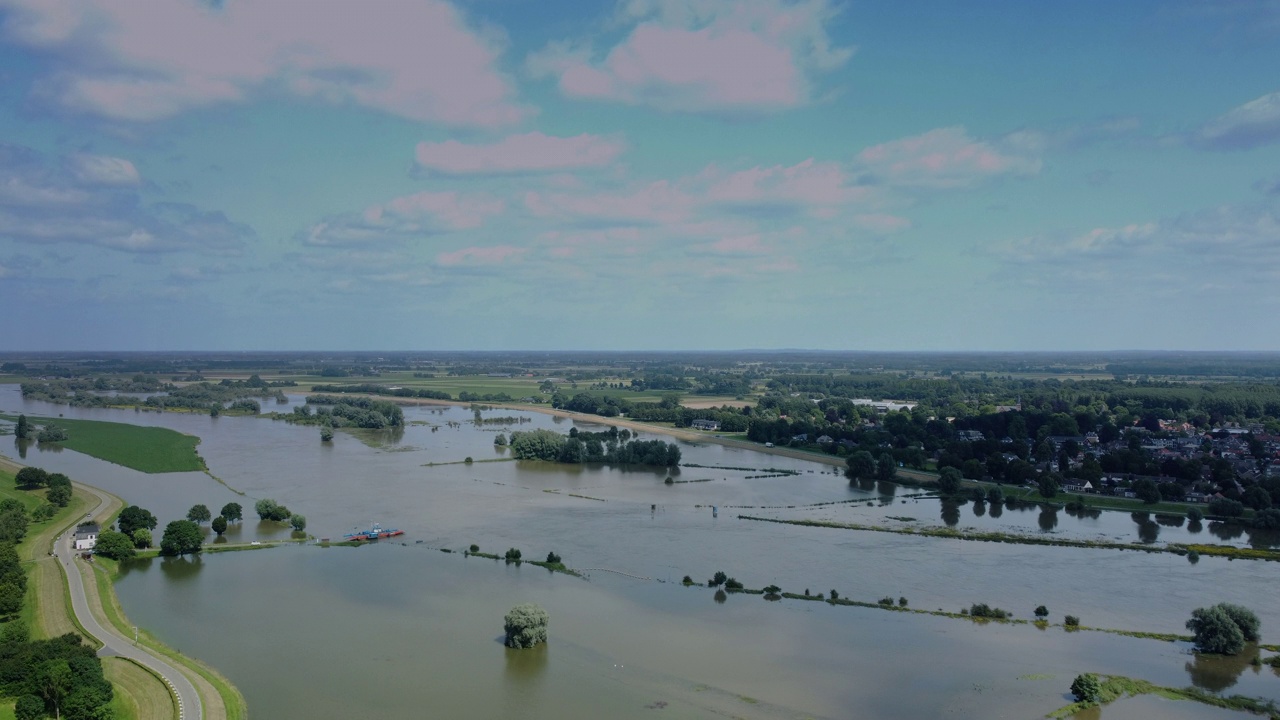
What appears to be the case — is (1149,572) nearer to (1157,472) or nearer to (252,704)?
(1157,472)

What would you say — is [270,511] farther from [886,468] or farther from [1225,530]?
[1225,530]

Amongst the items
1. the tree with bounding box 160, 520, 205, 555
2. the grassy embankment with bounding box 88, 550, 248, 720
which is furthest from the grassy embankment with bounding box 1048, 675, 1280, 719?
the tree with bounding box 160, 520, 205, 555

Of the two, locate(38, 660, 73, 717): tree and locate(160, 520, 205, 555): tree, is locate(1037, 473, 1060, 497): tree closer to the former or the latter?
locate(160, 520, 205, 555): tree

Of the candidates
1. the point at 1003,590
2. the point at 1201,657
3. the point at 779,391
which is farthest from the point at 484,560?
the point at 779,391

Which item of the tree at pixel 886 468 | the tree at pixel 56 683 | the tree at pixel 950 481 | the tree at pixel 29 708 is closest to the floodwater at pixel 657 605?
the tree at pixel 950 481

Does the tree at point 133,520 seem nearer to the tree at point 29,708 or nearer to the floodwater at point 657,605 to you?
the floodwater at point 657,605

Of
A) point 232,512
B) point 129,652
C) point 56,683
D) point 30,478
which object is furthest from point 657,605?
point 30,478

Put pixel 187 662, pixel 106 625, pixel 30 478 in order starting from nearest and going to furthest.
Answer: pixel 187 662
pixel 106 625
pixel 30 478
